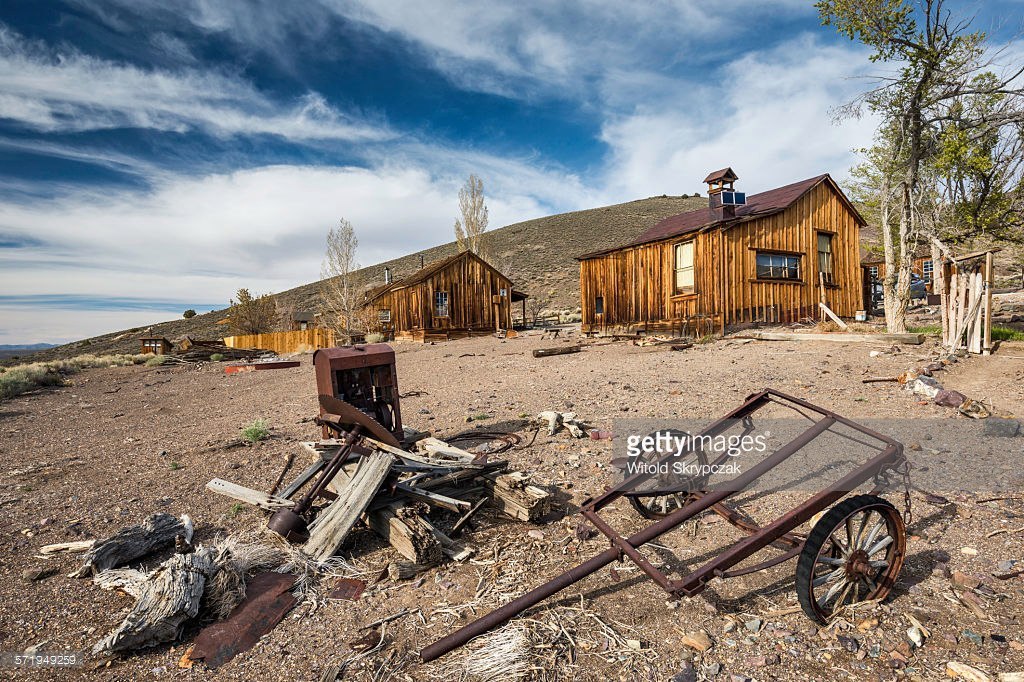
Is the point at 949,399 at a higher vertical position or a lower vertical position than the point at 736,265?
lower

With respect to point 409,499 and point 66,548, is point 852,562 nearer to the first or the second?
point 409,499

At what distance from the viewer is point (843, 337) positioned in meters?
13.6

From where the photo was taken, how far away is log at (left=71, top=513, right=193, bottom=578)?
13.0 ft

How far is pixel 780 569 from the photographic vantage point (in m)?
3.70

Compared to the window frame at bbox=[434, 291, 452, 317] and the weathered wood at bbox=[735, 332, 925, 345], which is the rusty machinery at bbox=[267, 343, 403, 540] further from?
the window frame at bbox=[434, 291, 452, 317]

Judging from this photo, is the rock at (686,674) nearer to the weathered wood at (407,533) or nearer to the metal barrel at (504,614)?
the metal barrel at (504,614)

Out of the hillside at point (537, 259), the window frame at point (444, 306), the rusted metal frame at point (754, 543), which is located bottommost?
the rusted metal frame at point (754, 543)

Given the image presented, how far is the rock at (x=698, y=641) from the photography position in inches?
114

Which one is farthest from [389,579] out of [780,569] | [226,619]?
[780,569]

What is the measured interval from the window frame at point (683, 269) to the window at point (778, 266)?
8.33 feet

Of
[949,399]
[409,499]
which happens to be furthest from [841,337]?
[409,499]

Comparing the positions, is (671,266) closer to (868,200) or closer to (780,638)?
(868,200)

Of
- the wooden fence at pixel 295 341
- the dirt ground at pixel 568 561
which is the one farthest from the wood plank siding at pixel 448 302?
the dirt ground at pixel 568 561

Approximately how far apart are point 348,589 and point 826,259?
77.1 feet
